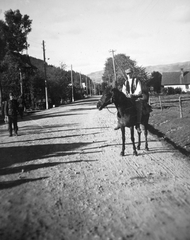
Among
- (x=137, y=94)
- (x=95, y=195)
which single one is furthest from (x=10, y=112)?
(x=95, y=195)

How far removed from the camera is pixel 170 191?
13.7 feet

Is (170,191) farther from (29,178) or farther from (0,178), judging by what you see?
(0,178)

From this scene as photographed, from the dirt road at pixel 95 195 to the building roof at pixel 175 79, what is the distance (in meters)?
63.1

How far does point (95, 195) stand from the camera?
420cm

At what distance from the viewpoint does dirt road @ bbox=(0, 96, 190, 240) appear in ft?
10.3

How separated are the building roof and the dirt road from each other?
63056mm

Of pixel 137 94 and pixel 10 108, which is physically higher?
pixel 137 94

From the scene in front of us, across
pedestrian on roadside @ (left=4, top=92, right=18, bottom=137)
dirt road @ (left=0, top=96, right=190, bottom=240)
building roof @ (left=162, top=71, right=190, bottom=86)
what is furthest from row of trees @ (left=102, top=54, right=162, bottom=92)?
dirt road @ (left=0, top=96, right=190, bottom=240)

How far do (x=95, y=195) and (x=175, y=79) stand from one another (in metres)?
68.4

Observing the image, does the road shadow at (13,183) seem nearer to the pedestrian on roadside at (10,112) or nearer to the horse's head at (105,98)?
the horse's head at (105,98)

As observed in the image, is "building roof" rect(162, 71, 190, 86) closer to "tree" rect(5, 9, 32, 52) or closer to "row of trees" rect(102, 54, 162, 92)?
"row of trees" rect(102, 54, 162, 92)

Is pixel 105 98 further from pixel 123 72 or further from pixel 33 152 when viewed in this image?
pixel 123 72

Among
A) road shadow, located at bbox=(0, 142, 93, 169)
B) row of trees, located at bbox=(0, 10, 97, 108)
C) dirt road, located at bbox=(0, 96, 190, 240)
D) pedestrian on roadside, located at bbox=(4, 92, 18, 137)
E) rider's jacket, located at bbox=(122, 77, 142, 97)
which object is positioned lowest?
dirt road, located at bbox=(0, 96, 190, 240)

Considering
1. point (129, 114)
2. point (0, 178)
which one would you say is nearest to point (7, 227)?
point (0, 178)
